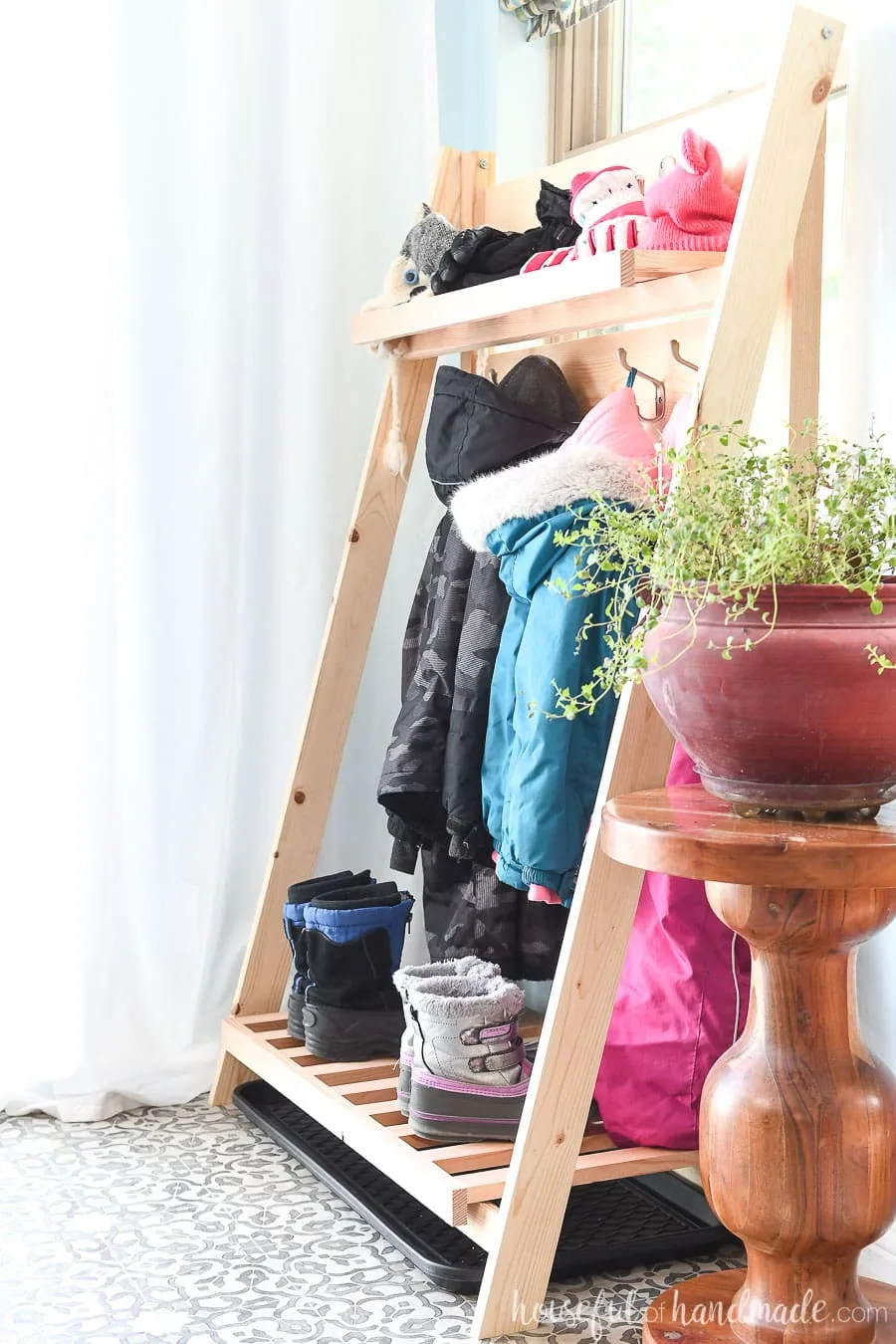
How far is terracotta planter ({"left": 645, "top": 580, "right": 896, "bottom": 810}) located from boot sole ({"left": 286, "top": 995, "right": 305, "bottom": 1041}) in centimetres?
104

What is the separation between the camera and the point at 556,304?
190 cm

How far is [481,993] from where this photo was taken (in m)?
1.79

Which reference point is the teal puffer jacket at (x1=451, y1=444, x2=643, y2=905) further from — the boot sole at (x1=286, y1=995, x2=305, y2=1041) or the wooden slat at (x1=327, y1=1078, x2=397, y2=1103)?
the boot sole at (x1=286, y1=995, x2=305, y2=1041)

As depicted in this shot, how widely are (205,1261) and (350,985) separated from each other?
459mm

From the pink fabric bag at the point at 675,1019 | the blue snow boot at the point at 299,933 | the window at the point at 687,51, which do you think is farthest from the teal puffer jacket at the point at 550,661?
the window at the point at 687,51

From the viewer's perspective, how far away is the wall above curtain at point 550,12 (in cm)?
247

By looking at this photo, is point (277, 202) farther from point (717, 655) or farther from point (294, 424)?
point (717, 655)

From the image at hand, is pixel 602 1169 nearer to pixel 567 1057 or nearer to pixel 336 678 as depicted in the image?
pixel 567 1057

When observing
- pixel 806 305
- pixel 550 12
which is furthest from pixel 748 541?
pixel 550 12

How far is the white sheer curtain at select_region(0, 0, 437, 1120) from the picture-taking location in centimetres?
213

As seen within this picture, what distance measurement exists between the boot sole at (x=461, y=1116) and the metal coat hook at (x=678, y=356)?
3.16 ft

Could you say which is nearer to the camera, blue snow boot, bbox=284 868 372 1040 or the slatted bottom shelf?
the slatted bottom shelf

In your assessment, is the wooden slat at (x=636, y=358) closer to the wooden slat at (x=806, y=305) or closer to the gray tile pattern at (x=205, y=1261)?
the wooden slat at (x=806, y=305)

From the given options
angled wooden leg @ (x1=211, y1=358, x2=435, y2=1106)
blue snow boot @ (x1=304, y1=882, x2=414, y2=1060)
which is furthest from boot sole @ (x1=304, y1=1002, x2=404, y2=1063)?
angled wooden leg @ (x1=211, y1=358, x2=435, y2=1106)
